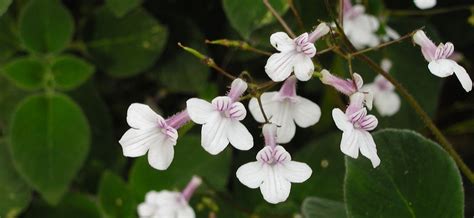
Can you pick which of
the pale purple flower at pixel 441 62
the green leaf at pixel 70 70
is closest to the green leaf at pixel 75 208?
the green leaf at pixel 70 70

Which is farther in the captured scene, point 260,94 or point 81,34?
point 81,34

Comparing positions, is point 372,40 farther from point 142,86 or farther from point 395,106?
point 142,86

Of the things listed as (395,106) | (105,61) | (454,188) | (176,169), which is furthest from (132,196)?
(454,188)

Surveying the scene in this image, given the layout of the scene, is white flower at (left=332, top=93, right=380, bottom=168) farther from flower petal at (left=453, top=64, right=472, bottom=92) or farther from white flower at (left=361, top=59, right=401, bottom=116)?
white flower at (left=361, top=59, right=401, bottom=116)

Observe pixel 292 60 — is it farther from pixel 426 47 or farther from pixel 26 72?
pixel 26 72

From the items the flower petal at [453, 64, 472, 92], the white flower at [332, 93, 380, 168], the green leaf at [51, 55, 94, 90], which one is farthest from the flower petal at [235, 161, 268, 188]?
the green leaf at [51, 55, 94, 90]

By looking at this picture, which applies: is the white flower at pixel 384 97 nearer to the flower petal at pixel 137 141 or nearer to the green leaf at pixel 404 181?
the green leaf at pixel 404 181

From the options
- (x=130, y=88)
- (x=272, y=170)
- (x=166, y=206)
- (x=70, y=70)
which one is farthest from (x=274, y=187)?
(x=130, y=88)
